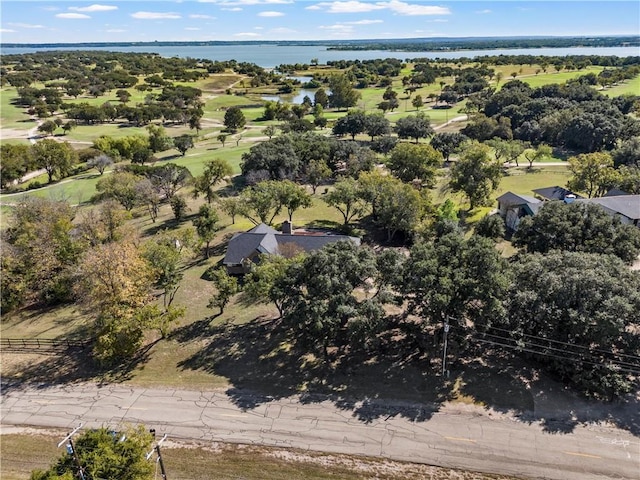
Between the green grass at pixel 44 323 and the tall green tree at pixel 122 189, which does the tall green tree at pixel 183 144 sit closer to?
the tall green tree at pixel 122 189

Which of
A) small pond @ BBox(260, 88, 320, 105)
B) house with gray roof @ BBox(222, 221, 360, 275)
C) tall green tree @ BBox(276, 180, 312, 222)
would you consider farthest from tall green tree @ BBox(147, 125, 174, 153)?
small pond @ BBox(260, 88, 320, 105)

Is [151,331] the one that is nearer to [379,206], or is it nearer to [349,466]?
[349,466]

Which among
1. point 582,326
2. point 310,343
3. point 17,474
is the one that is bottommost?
point 17,474

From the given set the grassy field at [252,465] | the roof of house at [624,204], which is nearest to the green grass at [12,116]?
the grassy field at [252,465]

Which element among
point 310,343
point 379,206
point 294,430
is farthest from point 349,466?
point 379,206

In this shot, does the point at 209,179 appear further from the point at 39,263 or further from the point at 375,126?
the point at 375,126

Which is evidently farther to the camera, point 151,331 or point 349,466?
point 151,331

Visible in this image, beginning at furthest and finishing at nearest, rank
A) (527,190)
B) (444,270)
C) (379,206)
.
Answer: (527,190)
(379,206)
(444,270)

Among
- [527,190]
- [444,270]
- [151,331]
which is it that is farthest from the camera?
[527,190]

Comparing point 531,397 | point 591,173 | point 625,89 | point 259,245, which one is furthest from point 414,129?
point 625,89
